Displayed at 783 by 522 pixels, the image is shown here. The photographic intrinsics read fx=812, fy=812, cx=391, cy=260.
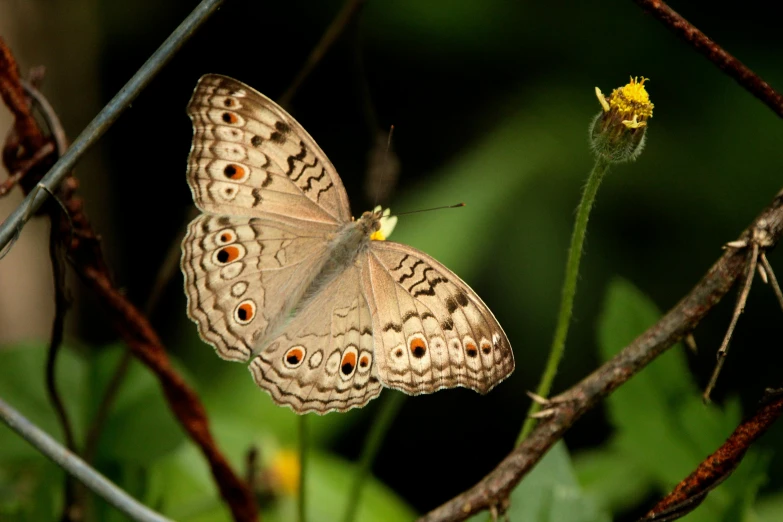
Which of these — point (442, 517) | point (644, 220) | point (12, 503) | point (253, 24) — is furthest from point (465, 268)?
point (442, 517)

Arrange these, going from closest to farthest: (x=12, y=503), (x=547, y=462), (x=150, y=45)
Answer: (x=547, y=462) → (x=12, y=503) → (x=150, y=45)

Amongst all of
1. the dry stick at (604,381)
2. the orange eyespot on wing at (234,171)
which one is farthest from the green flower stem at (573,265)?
the orange eyespot on wing at (234,171)

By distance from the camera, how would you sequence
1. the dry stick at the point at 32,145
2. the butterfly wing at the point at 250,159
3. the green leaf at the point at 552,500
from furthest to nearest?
the butterfly wing at the point at 250,159
the green leaf at the point at 552,500
the dry stick at the point at 32,145

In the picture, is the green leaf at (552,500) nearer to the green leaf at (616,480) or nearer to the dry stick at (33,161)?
the green leaf at (616,480)

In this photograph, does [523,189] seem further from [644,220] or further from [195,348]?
[195,348]

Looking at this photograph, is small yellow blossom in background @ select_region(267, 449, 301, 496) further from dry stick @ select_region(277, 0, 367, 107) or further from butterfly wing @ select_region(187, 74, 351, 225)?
dry stick @ select_region(277, 0, 367, 107)

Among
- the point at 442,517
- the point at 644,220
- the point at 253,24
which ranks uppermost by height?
the point at 644,220

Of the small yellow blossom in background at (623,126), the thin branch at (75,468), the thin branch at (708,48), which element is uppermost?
the thin branch at (708,48)
